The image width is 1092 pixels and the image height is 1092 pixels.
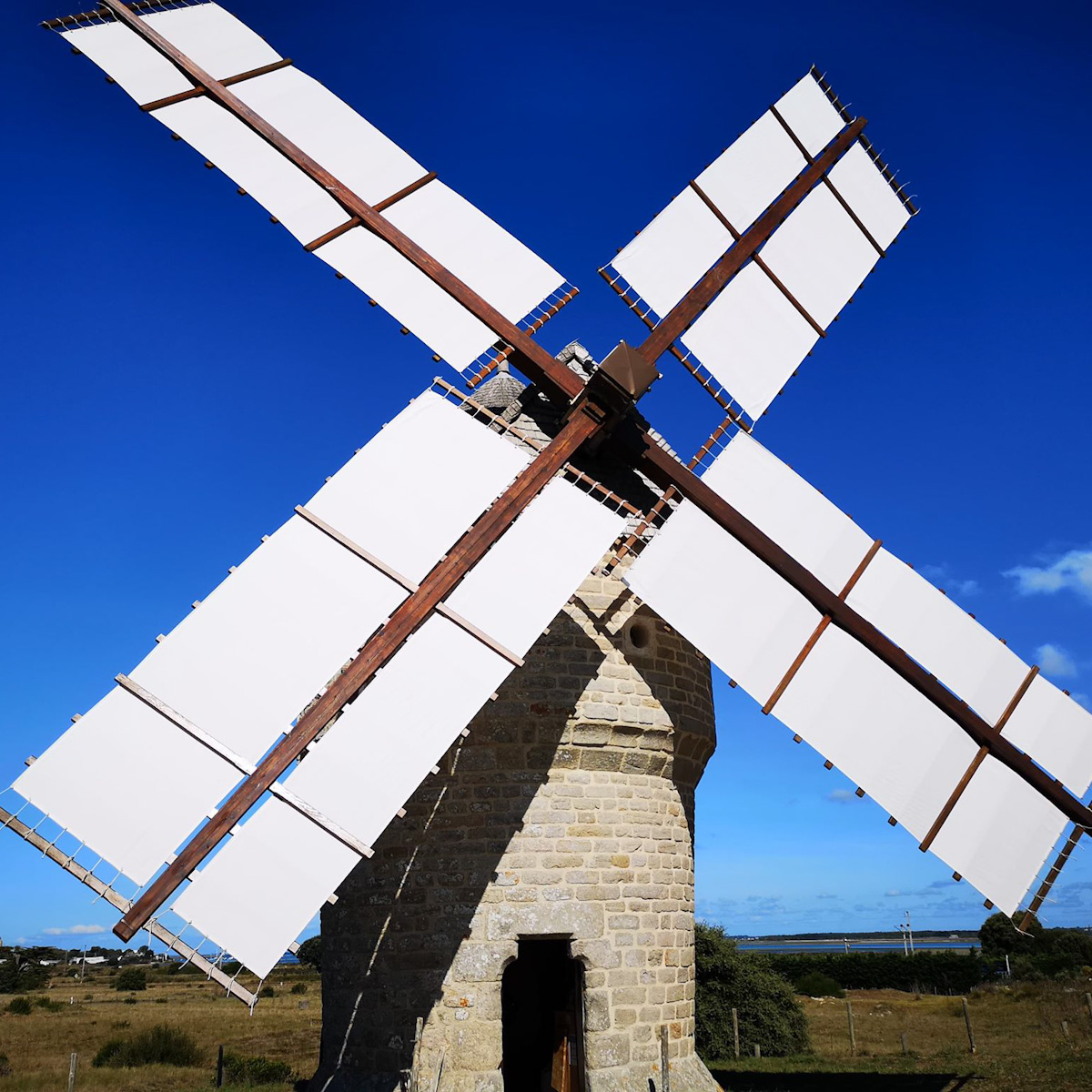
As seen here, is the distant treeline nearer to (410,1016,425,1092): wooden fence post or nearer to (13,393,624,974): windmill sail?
(410,1016,425,1092): wooden fence post

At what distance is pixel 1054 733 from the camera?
25.5 ft

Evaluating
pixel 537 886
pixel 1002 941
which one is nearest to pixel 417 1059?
pixel 537 886

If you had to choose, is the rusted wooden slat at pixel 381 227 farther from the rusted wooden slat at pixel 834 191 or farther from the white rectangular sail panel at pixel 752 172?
the rusted wooden slat at pixel 834 191

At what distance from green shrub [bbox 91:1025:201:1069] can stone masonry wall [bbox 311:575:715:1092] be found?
1308 cm

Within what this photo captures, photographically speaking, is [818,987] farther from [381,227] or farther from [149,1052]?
[381,227]

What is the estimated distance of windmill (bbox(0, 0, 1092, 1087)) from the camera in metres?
5.60

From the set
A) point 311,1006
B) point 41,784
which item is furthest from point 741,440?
point 311,1006

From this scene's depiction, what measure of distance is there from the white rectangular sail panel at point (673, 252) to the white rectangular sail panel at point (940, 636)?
296 cm

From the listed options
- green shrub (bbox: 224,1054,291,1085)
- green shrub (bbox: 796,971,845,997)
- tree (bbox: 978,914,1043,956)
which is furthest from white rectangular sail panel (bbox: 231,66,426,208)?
tree (bbox: 978,914,1043,956)

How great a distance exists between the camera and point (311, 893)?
18.0 ft

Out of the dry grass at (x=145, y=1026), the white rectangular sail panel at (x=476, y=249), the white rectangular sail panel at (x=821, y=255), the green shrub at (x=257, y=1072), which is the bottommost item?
the dry grass at (x=145, y=1026)

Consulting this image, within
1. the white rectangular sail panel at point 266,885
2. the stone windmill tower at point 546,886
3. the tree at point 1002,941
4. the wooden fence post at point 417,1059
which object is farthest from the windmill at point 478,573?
the tree at point 1002,941

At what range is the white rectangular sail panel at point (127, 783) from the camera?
5359 millimetres

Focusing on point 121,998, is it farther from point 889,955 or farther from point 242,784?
point 242,784
